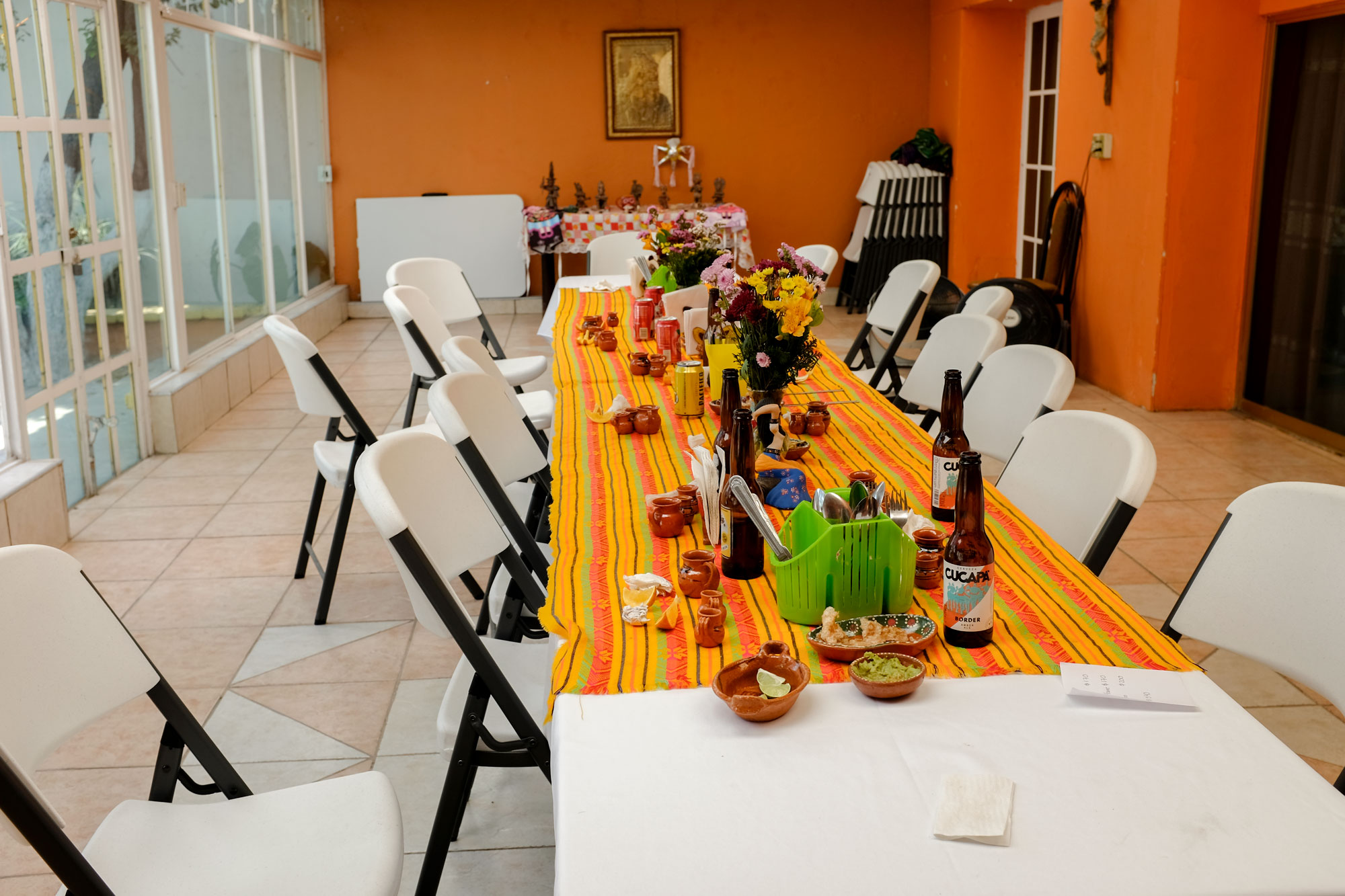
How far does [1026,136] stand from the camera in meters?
8.66

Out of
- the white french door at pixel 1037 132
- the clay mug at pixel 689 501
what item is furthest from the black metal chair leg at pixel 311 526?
the white french door at pixel 1037 132

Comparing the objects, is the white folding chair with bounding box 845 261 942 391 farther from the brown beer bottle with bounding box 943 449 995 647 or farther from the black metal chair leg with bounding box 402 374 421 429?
the brown beer bottle with bounding box 943 449 995 647

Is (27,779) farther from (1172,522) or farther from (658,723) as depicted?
(1172,522)

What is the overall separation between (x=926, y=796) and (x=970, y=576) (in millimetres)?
408

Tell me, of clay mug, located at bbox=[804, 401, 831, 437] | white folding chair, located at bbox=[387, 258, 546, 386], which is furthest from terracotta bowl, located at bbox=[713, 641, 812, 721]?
white folding chair, located at bbox=[387, 258, 546, 386]

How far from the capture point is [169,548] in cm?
436

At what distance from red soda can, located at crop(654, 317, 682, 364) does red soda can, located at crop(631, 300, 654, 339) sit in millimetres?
390

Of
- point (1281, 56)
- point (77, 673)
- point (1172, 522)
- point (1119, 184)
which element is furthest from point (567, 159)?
point (77, 673)

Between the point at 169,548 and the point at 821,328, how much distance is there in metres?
A: 5.37

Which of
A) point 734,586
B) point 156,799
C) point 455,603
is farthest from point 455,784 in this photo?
point 734,586

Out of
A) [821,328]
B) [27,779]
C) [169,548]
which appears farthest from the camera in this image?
[821,328]

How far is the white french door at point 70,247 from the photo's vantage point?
4.42 meters

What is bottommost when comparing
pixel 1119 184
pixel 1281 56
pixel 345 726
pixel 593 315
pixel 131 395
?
pixel 345 726

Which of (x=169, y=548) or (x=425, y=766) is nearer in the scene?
(x=425, y=766)
